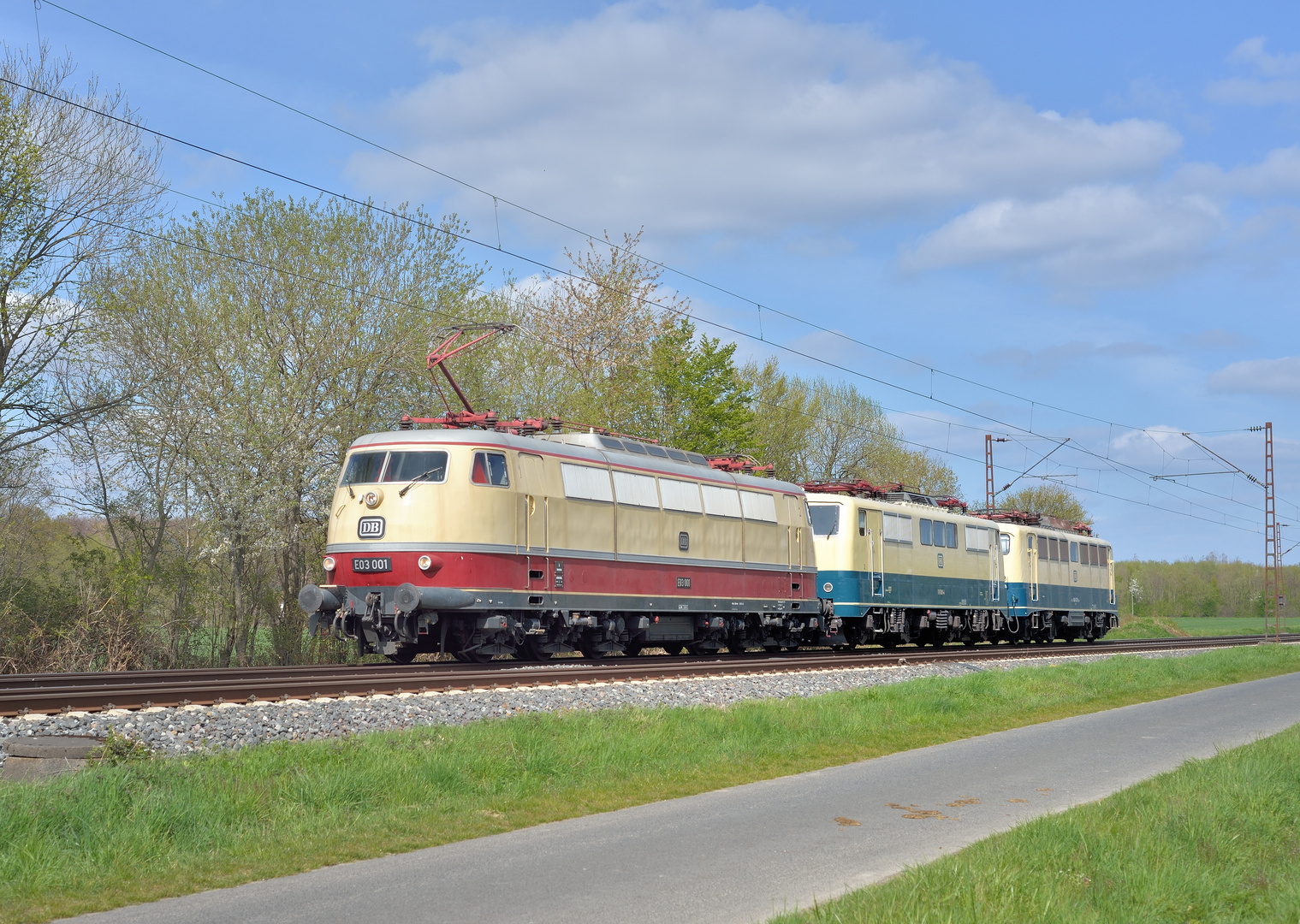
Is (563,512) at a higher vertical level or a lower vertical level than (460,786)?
higher

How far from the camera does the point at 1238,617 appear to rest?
129 meters

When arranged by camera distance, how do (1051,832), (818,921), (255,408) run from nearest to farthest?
(818,921)
(1051,832)
(255,408)

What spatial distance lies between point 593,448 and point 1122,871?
16969 millimetres

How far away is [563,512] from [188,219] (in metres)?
14.5

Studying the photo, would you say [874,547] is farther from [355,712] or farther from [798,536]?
[355,712]

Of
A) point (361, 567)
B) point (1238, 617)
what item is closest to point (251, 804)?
point (361, 567)

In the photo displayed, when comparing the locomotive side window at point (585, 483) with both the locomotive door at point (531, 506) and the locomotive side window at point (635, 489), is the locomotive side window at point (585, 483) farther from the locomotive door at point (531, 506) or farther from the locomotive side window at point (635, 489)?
the locomotive door at point (531, 506)

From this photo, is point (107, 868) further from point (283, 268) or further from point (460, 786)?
point (283, 268)

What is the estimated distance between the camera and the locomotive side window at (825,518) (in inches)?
1233

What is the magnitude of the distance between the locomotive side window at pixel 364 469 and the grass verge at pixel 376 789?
8.29m

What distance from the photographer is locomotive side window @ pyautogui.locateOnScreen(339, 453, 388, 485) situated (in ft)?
68.8

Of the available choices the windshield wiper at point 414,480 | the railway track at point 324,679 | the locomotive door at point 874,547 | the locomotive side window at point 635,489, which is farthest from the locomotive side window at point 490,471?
the locomotive door at point 874,547

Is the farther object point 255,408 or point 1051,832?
point 255,408

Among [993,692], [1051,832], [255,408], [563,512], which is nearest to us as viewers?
[1051,832]
